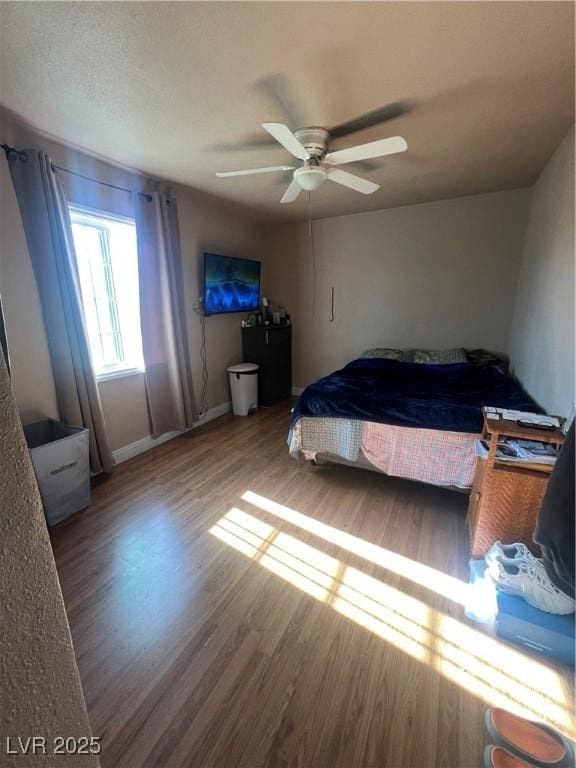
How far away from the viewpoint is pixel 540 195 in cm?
273

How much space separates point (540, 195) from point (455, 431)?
2287 mm

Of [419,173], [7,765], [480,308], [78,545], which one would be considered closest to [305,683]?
[7,765]

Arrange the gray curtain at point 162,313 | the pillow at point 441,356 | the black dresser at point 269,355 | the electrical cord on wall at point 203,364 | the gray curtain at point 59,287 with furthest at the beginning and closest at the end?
the black dresser at point 269,355, the electrical cord on wall at point 203,364, the pillow at point 441,356, the gray curtain at point 162,313, the gray curtain at point 59,287

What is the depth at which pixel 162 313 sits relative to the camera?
3.01 m

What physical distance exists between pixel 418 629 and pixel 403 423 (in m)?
1.14

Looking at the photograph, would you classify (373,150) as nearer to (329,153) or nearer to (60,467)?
(329,153)

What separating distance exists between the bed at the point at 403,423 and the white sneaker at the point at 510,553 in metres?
0.52

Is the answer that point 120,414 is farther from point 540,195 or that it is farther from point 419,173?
point 540,195

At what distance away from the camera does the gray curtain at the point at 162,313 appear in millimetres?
2801

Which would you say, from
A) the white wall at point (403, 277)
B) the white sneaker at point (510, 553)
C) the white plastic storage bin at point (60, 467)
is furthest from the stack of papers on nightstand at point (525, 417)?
the white plastic storage bin at point (60, 467)

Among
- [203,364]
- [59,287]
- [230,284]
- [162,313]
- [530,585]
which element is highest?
[230,284]

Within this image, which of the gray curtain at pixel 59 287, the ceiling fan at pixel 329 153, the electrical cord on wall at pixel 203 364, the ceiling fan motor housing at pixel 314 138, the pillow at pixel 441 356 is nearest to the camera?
the ceiling fan at pixel 329 153

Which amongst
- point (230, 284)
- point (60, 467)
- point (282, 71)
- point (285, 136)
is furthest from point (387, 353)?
point (60, 467)

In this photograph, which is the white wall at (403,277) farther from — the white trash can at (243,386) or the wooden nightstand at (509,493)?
the wooden nightstand at (509,493)
